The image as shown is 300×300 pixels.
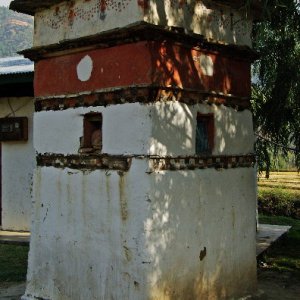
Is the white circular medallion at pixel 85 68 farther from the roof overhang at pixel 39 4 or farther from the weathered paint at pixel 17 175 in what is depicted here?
the weathered paint at pixel 17 175

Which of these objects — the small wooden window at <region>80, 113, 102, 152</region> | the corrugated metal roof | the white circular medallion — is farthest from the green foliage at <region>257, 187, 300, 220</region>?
the white circular medallion

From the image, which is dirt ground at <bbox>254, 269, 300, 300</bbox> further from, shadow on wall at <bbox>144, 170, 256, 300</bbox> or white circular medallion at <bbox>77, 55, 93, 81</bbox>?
white circular medallion at <bbox>77, 55, 93, 81</bbox>

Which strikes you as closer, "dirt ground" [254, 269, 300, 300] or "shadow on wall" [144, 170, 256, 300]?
"shadow on wall" [144, 170, 256, 300]

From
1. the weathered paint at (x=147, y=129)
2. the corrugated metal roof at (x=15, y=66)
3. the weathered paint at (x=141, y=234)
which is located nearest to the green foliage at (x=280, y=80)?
the weathered paint at (x=147, y=129)

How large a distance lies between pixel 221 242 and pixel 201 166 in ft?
3.66

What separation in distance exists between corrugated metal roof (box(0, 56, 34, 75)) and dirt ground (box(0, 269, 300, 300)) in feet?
14.4

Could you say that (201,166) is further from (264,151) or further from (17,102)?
(17,102)

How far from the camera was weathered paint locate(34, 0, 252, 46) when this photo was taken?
5.86 m

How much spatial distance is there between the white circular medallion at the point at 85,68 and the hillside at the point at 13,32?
452ft

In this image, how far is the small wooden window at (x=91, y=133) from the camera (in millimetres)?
6320

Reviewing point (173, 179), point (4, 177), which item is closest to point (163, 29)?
point (173, 179)

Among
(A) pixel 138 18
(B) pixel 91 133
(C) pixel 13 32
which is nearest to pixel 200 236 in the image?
(B) pixel 91 133

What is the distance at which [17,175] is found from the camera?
11.3m

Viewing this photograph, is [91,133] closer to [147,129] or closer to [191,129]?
[147,129]
